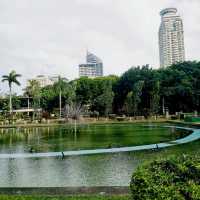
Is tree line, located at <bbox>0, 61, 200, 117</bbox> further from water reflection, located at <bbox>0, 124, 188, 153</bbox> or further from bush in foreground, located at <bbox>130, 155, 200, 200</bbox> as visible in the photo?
bush in foreground, located at <bbox>130, 155, 200, 200</bbox>

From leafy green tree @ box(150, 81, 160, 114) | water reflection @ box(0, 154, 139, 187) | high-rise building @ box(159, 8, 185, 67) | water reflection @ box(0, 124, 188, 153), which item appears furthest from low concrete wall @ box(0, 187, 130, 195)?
high-rise building @ box(159, 8, 185, 67)

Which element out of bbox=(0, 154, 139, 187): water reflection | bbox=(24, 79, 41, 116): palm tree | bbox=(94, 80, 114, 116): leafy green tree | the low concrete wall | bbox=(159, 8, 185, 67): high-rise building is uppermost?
bbox=(159, 8, 185, 67): high-rise building

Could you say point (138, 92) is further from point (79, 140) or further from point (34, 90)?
point (79, 140)

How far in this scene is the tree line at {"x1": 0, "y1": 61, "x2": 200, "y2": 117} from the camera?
60125 millimetres

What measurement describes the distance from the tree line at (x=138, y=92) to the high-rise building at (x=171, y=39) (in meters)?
94.9

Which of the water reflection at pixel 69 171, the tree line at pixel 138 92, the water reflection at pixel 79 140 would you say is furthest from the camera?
the tree line at pixel 138 92

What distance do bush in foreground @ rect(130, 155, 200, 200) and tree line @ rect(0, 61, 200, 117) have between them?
54.3m

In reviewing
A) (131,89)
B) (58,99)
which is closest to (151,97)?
(131,89)

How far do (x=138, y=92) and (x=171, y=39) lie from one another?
108308 millimetres

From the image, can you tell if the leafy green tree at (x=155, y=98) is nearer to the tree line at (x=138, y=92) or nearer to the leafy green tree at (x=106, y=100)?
the tree line at (x=138, y=92)

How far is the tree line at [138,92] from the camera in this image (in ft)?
197

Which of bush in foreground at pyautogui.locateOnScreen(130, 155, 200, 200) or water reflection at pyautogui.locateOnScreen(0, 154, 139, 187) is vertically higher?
bush in foreground at pyautogui.locateOnScreen(130, 155, 200, 200)

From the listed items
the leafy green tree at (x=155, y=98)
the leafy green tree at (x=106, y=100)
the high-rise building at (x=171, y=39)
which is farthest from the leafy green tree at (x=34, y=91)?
the high-rise building at (x=171, y=39)

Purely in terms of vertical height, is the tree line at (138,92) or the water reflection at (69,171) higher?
the tree line at (138,92)
